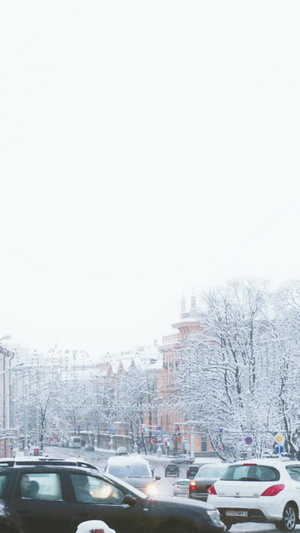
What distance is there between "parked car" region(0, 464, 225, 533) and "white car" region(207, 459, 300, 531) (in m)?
4.33

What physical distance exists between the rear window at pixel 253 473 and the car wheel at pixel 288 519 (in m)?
0.62

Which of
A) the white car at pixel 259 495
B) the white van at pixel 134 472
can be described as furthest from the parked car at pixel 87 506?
the white van at pixel 134 472

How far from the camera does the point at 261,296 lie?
67625mm

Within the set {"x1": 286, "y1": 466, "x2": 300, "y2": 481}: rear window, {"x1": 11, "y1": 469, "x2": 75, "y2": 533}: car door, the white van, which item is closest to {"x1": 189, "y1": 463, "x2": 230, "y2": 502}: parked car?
the white van

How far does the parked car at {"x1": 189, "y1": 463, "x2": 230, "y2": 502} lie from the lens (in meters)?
29.2

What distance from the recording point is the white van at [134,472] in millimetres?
28234

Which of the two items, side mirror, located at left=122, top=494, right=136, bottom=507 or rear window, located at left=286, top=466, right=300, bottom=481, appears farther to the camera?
rear window, located at left=286, top=466, right=300, bottom=481

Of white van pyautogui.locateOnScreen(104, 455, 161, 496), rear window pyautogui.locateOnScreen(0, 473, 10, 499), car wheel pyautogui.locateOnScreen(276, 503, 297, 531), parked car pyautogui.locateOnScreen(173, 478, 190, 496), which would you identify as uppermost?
rear window pyautogui.locateOnScreen(0, 473, 10, 499)

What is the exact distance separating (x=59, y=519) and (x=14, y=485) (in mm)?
862

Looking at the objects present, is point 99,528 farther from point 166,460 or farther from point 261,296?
point 166,460

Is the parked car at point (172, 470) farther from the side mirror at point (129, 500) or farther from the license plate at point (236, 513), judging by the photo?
the side mirror at point (129, 500)

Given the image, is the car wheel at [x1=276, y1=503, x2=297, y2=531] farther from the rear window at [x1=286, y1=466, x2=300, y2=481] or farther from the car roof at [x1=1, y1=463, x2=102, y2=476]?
the car roof at [x1=1, y1=463, x2=102, y2=476]

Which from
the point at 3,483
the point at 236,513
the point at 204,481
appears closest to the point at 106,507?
the point at 3,483

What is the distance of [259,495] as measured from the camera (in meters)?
19.7
